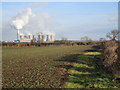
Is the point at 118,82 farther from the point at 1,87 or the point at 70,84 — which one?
the point at 1,87

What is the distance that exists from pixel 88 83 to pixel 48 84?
2.40 metres

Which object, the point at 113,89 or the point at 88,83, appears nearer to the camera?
the point at 113,89

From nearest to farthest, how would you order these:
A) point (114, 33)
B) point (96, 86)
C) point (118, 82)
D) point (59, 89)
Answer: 1. point (59, 89)
2. point (96, 86)
3. point (118, 82)
4. point (114, 33)

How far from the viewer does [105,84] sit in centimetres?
947

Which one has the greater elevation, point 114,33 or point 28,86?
point 114,33

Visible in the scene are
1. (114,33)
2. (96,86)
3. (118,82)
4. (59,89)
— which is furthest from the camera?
(114,33)

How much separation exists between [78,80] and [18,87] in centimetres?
375

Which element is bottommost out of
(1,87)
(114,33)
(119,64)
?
(1,87)

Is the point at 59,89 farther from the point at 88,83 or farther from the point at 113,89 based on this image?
the point at 113,89

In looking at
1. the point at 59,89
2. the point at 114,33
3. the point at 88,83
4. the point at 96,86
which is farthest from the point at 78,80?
the point at 114,33

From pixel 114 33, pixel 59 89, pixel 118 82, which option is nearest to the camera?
pixel 59 89

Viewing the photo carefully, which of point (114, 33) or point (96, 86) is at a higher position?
point (114, 33)

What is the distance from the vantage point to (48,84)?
9.55 meters

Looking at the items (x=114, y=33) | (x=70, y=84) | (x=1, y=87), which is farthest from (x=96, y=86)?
(x=114, y=33)
